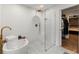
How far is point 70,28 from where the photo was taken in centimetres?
151

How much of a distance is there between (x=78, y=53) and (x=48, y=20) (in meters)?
0.60

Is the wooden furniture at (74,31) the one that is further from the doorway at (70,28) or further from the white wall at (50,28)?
the white wall at (50,28)

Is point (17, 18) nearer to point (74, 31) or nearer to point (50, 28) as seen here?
point (50, 28)

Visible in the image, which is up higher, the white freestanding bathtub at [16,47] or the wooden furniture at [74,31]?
the wooden furniture at [74,31]

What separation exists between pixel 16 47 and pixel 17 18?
0.40 m

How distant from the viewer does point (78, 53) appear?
149 centimetres

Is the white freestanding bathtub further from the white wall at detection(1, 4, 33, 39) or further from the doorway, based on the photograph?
the doorway

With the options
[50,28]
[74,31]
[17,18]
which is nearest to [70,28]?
[74,31]

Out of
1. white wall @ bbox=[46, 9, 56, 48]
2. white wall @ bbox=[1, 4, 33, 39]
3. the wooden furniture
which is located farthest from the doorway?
white wall @ bbox=[1, 4, 33, 39]

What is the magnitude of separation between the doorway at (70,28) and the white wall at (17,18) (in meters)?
0.48

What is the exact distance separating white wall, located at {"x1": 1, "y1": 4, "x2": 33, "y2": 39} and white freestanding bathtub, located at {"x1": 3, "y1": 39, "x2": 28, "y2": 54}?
0.13m

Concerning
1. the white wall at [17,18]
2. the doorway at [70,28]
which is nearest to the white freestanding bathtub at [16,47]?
the white wall at [17,18]

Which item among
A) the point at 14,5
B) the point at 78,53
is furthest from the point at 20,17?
the point at 78,53

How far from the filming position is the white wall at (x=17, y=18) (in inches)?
58.7
